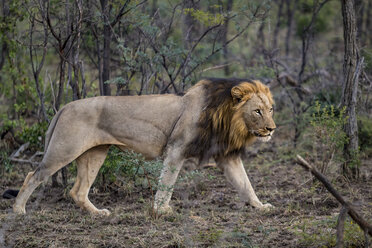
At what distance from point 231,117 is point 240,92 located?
259mm

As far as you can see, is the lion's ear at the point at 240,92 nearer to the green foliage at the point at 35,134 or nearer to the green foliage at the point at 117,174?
the green foliage at the point at 117,174

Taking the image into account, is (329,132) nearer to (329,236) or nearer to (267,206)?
(267,206)

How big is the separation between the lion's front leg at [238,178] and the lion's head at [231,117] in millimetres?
214

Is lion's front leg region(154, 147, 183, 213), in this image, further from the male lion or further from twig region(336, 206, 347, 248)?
twig region(336, 206, 347, 248)

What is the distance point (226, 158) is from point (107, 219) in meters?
1.30

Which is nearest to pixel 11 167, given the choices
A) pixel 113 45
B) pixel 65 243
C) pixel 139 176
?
pixel 139 176

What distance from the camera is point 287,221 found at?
4535 millimetres

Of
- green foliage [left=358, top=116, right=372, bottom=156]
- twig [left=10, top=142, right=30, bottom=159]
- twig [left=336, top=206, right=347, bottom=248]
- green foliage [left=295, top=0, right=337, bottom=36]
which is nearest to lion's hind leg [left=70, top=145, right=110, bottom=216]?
twig [left=10, top=142, right=30, bottom=159]

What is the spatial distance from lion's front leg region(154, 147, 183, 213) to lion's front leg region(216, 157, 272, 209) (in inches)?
20.1

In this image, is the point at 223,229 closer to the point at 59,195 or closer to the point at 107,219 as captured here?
the point at 107,219

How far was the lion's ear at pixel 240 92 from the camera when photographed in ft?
16.1

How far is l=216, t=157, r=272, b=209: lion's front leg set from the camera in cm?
511

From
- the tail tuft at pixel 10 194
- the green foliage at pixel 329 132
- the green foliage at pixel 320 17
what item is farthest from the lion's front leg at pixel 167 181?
the green foliage at pixel 320 17

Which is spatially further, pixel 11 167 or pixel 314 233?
pixel 11 167
